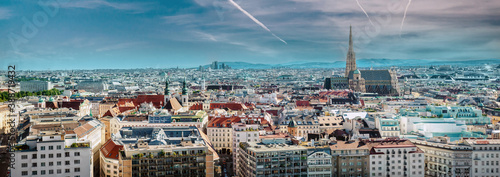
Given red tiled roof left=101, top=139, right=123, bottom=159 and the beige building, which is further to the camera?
the beige building

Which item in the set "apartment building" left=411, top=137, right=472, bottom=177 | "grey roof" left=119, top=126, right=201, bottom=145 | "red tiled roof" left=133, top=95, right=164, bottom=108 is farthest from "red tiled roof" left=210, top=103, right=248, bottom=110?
"apartment building" left=411, top=137, right=472, bottom=177

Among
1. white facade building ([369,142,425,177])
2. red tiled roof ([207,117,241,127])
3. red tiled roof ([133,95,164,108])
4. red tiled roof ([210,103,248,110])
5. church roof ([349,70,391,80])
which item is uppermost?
church roof ([349,70,391,80])

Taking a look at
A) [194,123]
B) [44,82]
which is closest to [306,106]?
[194,123]

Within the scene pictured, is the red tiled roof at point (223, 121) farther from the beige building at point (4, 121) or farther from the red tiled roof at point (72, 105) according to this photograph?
the red tiled roof at point (72, 105)

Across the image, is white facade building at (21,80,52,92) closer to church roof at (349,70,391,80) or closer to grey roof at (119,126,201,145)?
church roof at (349,70,391,80)

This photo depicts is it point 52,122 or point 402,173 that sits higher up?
point 52,122

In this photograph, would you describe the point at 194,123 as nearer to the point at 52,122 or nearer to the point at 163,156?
the point at 52,122

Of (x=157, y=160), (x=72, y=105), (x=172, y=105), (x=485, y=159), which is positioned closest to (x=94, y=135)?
(x=157, y=160)

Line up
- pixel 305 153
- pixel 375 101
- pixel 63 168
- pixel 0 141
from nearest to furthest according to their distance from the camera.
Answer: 1. pixel 63 168
2. pixel 305 153
3. pixel 0 141
4. pixel 375 101

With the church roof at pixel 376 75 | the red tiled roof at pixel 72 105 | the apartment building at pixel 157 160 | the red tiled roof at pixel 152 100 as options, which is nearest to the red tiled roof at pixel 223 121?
the apartment building at pixel 157 160
